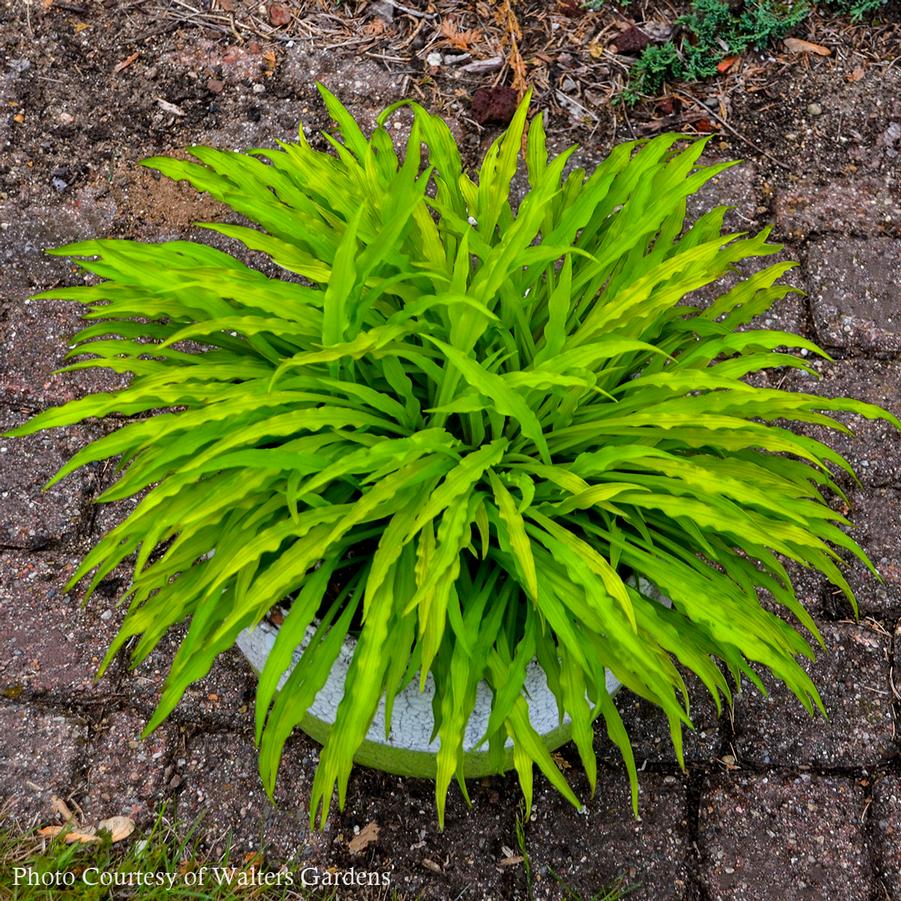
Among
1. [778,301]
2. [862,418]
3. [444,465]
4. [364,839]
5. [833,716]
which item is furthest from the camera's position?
[778,301]

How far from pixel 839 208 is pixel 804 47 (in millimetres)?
654

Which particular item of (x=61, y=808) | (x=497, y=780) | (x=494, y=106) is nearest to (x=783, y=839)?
(x=497, y=780)

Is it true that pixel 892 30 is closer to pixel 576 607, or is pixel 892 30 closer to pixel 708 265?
pixel 708 265

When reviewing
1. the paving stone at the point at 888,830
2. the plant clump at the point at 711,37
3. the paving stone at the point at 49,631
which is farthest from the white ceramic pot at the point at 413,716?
the plant clump at the point at 711,37

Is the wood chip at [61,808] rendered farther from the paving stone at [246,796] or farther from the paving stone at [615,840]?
the paving stone at [615,840]

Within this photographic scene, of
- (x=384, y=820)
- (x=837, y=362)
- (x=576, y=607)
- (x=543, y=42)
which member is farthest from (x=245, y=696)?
(x=543, y=42)

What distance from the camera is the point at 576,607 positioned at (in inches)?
56.6

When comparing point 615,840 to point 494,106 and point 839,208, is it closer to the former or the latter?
point 839,208

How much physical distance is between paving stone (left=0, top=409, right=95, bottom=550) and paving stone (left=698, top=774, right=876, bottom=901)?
1.65 m

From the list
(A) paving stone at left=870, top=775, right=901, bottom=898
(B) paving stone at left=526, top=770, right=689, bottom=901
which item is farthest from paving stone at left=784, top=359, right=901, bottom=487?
(B) paving stone at left=526, top=770, right=689, bottom=901

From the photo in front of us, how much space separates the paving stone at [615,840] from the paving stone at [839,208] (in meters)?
1.65

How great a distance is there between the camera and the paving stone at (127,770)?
2051 mm

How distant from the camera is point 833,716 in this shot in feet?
7.16

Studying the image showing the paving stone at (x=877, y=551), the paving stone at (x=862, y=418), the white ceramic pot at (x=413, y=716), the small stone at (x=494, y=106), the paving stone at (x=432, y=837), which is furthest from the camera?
the small stone at (x=494, y=106)
